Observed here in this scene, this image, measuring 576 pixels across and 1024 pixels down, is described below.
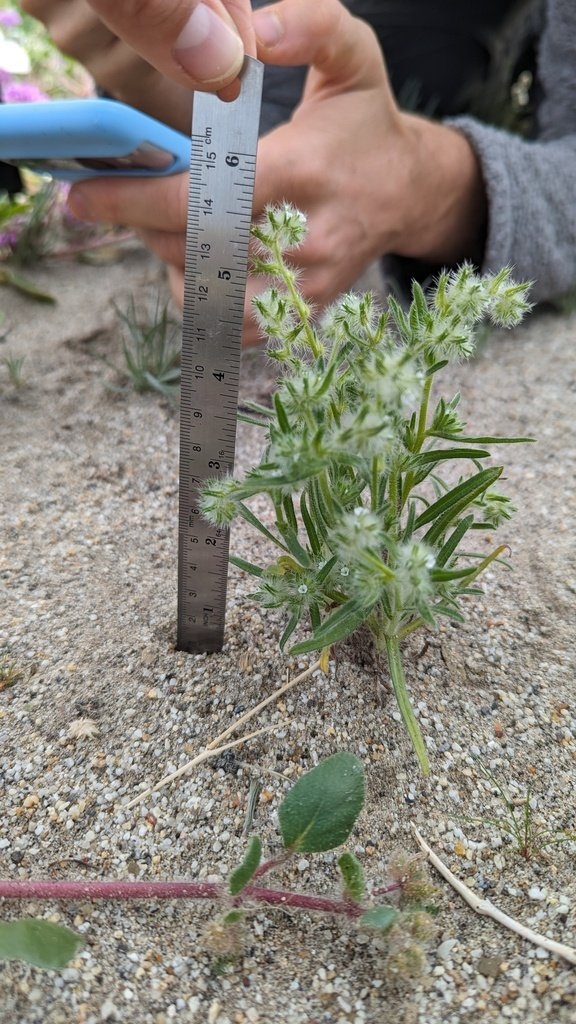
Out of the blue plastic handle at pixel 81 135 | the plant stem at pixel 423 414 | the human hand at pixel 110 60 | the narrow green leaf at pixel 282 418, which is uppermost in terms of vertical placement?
the human hand at pixel 110 60

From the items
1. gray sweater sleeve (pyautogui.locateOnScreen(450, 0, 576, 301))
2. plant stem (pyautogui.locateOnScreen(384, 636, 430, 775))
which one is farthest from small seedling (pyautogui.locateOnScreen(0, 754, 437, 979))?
gray sweater sleeve (pyautogui.locateOnScreen(450, 0, 576, 301))

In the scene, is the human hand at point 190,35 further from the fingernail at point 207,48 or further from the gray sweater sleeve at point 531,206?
the gray sweater sleeve at point 531,206

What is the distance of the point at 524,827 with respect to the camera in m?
1.14

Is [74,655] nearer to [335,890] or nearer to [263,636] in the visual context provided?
[263,636]

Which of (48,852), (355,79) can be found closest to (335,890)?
(48,852)

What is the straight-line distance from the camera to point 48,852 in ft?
3.68

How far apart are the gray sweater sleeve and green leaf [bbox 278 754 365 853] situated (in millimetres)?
1910

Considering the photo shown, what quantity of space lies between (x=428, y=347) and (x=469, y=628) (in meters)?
0.63

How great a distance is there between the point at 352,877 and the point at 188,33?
1.24m

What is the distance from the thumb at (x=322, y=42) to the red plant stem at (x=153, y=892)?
1.63m

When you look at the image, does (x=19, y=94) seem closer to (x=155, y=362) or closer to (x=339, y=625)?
(x=155, y=362)

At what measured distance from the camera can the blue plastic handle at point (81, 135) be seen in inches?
61.8

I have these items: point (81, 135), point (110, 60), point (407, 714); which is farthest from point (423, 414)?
point (110, 60)

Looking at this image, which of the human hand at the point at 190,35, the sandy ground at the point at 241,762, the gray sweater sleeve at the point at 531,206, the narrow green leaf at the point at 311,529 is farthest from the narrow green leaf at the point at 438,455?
the gray sweater sleeve at the point at 531,206
